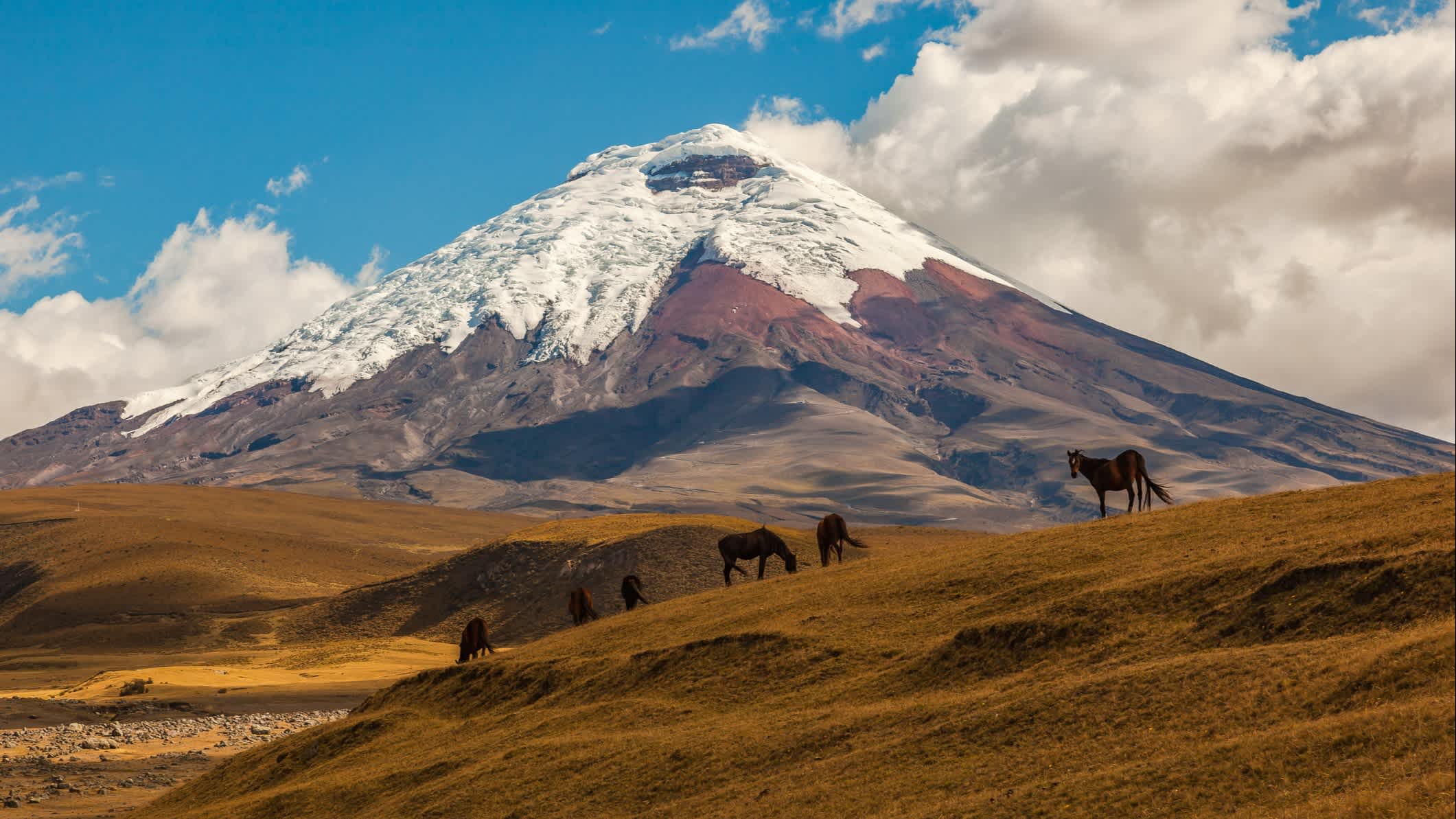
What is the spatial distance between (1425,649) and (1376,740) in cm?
305

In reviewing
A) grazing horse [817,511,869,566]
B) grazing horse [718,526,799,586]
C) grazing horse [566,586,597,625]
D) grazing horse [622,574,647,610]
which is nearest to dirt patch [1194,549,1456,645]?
grazing horse [718,526,799,586]

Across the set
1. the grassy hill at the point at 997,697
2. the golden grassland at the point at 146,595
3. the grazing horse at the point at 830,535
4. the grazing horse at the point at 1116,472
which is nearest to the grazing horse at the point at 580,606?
the grassy hill at the point at 997,697

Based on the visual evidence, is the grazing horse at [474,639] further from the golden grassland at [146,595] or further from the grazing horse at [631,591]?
the golden grassland at [146,595]

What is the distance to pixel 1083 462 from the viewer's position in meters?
52.8

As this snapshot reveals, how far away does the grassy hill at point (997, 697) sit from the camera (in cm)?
2644

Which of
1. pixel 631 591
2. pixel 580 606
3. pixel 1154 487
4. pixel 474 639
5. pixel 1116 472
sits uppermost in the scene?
pixel 1116 472

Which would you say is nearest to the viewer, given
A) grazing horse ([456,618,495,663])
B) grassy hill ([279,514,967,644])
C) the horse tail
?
the horse tail

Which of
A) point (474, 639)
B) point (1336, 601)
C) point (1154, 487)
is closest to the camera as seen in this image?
point (1336, 601)

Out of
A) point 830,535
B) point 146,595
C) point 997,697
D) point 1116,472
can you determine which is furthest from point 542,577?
point 997,697

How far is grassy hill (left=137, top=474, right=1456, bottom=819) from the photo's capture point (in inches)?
1041

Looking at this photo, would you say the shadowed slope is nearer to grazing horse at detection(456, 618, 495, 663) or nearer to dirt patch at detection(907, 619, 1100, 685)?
grazing horse at detection(456, 618, 495, 663)

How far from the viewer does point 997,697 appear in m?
34.2

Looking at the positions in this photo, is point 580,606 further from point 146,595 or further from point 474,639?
point 146,595

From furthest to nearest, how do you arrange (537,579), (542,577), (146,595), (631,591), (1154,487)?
(146,595)
(537,579)
(542,577)
(631,591)
(1154,487)
